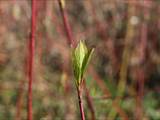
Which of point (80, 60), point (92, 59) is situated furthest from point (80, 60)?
point (92, 59)

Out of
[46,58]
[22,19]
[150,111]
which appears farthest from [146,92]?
[22,19]

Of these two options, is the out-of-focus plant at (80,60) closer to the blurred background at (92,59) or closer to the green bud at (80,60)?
the green bud at (80,60)

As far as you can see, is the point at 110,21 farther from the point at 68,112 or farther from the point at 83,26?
the point at 68,112

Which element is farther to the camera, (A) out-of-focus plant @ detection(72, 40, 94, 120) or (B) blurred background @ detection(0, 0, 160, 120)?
(B) blurred background @ detection(0, 0, 160, 120)

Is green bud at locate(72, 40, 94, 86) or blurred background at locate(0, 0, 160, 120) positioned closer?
green bud at locate(72, 40, 94, 86)

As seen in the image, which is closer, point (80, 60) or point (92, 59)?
point (80, 60)

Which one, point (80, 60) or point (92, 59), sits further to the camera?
point (92, 59)

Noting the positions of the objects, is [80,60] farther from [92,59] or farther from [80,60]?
[92,59]

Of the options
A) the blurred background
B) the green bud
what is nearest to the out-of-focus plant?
the green bud

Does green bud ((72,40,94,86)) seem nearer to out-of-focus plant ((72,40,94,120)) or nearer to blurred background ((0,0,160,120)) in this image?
out-of-focus plant ((72,40,94,120))

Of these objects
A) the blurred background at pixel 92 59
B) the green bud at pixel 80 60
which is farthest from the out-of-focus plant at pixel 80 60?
the blurred background at pixel 92 59
